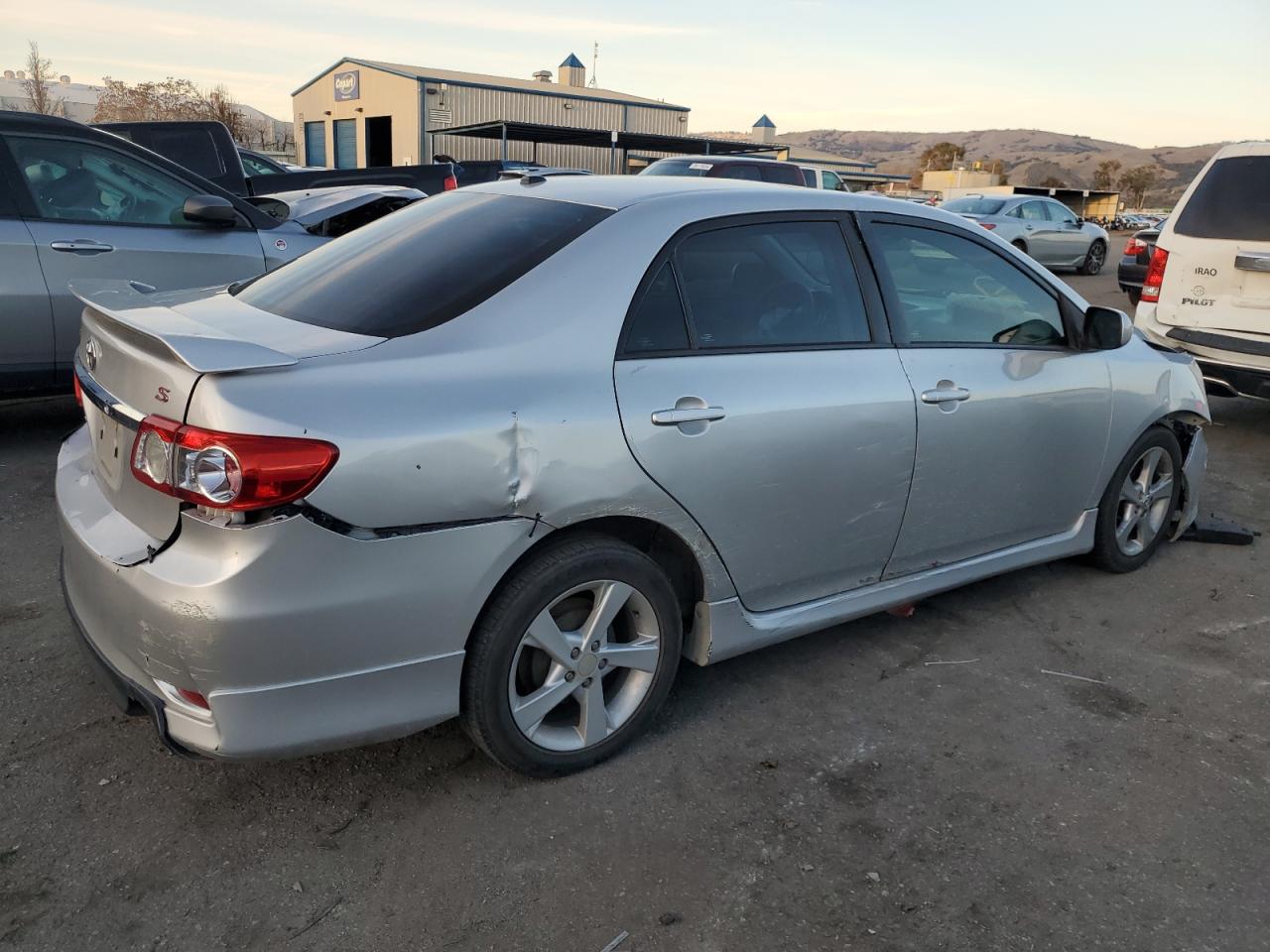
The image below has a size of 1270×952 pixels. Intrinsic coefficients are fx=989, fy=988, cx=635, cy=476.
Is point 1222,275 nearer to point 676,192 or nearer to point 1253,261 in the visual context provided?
point 1253,261

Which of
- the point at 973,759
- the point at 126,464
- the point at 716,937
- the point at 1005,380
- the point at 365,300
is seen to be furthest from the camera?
the point at 1005,380

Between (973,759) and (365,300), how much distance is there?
225 cm

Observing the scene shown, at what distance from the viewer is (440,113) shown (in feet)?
123

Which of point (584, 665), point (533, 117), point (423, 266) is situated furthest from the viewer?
point (533, 117)

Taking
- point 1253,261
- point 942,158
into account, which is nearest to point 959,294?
point 1253,261

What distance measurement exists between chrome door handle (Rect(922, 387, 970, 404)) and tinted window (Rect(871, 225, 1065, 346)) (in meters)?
0.19

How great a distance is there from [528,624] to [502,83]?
1661 inches

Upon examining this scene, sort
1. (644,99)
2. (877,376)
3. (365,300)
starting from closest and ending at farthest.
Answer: (365,300), (877,376), (644,99)

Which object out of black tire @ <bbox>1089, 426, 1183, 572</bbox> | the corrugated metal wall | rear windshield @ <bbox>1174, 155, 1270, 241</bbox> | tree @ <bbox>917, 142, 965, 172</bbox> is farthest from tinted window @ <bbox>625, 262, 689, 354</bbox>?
tree @ <bbox>917, 142, 965, 172</bbox>

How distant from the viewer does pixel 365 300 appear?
9.07 ft

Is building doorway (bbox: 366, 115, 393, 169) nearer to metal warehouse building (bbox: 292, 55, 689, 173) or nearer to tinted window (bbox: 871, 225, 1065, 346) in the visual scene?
metal warehouse building (bbox: 292, 55, 689, 173)

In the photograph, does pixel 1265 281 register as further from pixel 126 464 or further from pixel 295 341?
pixel 126 464

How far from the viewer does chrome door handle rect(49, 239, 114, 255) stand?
525 cm

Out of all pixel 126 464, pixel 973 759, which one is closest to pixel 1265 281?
pixel 973 759
